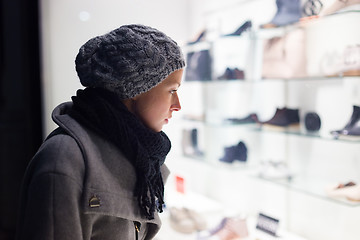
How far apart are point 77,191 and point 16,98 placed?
297 cm

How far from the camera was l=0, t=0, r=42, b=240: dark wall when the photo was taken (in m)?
3.78

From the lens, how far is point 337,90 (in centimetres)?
301

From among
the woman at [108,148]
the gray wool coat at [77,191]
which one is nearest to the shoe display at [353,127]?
the woman at [108,148]

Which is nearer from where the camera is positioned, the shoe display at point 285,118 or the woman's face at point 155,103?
the woman's face at point 155,103

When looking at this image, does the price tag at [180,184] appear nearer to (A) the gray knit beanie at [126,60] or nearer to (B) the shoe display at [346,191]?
(B) the shoe display at [346,191]

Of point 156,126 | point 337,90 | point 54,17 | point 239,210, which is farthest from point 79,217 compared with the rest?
point 239,210

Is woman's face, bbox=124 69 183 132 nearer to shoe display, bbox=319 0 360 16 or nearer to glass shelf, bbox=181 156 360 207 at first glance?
shoe display, bbox=319 0 360 16

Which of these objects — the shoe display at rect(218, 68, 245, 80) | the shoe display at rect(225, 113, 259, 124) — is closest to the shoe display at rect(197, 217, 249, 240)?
the shoe display at rect(225, 113, 259, 124)

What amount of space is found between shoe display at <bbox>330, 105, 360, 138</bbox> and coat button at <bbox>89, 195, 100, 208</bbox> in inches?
76.8

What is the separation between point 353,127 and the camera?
8.89 ft

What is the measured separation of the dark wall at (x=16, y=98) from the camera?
12.4ft

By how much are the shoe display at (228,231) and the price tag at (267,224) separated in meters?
0.13

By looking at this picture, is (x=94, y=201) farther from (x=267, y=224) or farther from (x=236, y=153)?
(x=236, y=153)

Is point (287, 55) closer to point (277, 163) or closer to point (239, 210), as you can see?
point (277, 163)
